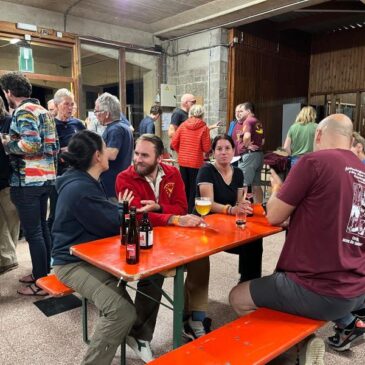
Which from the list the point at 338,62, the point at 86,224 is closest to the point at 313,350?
the point at 86,224

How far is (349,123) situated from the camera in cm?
178

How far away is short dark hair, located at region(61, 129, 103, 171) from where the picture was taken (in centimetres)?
197

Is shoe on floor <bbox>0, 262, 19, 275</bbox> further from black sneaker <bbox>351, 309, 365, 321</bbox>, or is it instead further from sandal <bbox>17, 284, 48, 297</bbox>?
black sneaker <bbox>351, 309, 365, 321</bbox>

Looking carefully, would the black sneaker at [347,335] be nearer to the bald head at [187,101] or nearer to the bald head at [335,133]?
the bald head at [335,133]

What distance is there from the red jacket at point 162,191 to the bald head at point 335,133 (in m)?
0.95

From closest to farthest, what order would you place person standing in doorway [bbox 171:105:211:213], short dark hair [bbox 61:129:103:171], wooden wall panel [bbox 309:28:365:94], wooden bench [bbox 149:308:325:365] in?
wooden bench [bbox 149:308:325:365], short dark hair [bbox 61:129:103:171], person standing in doorway [bbox 171:105:211:213], wooden wall panel [bbox 309:28:365:94]

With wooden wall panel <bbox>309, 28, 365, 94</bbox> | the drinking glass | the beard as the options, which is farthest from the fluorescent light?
wooden wall panel <bbox>309, 28, 365, 94</bbox>

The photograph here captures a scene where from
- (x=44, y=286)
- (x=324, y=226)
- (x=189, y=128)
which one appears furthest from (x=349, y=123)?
(x=189, y=128)

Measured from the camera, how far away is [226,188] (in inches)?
105

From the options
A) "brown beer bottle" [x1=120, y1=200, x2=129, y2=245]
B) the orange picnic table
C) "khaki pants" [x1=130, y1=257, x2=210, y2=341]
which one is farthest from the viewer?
"khaki pants" [x1=130, y1=257, x2=210, y2=341]

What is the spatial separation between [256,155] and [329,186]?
3.47m

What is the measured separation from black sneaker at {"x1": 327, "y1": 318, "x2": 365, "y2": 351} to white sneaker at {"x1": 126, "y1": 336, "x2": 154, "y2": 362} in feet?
3.69

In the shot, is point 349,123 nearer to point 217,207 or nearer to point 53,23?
point 217,207

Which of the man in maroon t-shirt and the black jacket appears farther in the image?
the black jacket
